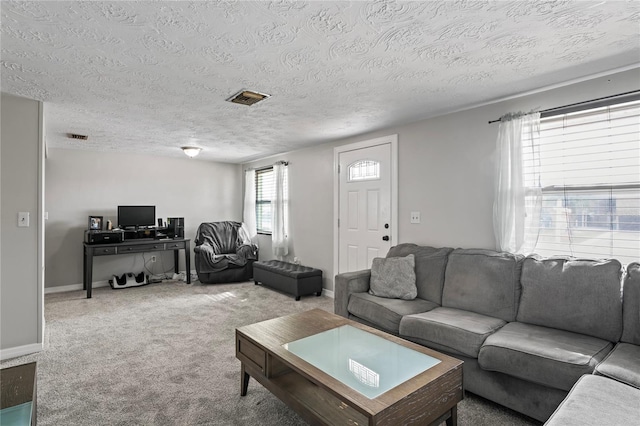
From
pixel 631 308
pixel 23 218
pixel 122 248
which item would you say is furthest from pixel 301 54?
pixel 122 248

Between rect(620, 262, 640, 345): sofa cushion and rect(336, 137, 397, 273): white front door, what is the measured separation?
6.92 ft

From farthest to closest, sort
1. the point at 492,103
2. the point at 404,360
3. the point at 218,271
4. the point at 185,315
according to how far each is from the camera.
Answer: the point at 218,271
the point at 185,315
the point at 492,103
the point at 404,360

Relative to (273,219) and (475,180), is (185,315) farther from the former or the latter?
(475,180)

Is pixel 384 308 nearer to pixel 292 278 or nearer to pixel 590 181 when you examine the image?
pixel 590 181

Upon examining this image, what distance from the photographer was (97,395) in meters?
2.22

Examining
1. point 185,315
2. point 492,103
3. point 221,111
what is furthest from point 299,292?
point 492,103

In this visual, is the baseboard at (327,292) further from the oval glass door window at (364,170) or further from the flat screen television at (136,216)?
the flat screen television at (136,216)

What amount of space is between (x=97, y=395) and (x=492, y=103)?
3919 mm

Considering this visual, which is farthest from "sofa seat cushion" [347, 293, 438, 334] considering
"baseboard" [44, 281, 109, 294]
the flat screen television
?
"baseboard" [44, 281, 109, 294]

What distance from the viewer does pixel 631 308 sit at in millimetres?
2004

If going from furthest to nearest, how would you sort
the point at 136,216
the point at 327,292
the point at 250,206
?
the point at 250,206 → the point at 136,216 → the point at 327,292

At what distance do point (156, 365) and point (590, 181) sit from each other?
3.68 m

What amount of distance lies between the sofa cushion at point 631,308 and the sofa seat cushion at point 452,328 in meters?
0.68

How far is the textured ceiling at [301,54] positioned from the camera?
1643 millimetres
